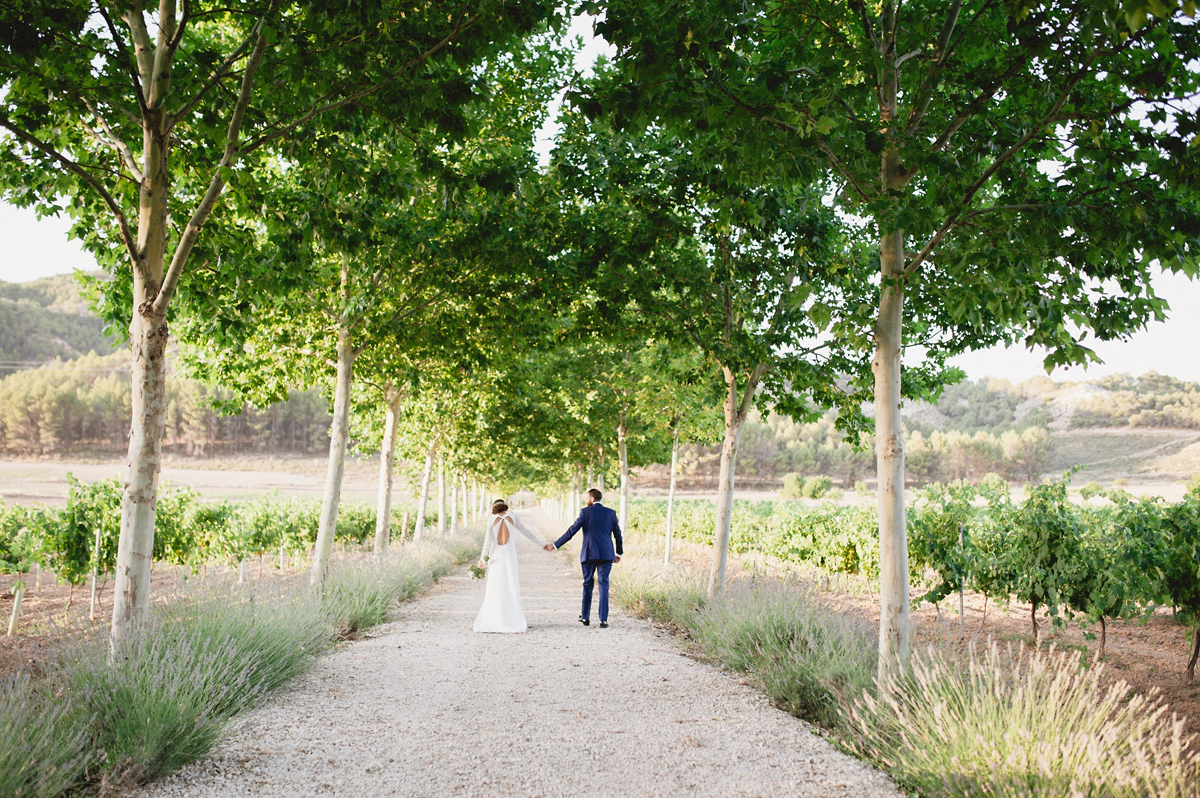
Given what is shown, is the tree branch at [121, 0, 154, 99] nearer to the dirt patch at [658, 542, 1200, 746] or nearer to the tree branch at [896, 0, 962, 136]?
the tree branch at [896, 0, 962, 136]

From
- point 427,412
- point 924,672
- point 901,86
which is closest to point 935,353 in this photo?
point 901,86

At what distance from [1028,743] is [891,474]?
2.03 meters

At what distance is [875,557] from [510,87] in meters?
13.3

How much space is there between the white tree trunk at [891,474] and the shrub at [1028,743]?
632 millimetres

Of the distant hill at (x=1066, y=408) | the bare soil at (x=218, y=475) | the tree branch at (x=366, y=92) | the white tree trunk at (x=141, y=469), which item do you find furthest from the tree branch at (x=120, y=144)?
the distant hill at (x=1066, y=408)

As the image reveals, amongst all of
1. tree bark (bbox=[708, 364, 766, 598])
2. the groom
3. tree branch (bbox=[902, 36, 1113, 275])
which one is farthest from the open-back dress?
tree branch (bbox=[902, 36, 1113, 275])

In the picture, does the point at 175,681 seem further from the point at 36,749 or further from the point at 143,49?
the point at 143,49

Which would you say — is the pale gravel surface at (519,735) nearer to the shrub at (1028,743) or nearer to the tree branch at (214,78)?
the shrub at (1028,743)

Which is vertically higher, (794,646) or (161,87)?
(161,87)

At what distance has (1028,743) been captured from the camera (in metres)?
3.37

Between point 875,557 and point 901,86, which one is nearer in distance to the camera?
point 901,86

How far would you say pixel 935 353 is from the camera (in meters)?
8.92

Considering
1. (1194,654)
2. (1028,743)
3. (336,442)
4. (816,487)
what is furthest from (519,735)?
(816,487)

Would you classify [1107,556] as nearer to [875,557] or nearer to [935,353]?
[935,353]
